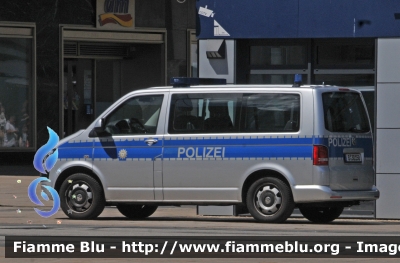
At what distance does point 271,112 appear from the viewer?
546 inches

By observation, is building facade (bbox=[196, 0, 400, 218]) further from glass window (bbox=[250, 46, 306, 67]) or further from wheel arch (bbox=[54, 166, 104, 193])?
wheel arch (bbox=[54, 166, 104, 193])

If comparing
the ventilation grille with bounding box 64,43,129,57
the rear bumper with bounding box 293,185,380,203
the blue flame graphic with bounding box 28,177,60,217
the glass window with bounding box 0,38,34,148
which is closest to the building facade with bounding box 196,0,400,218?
the rear bumper with bounding box 293,185,380,203

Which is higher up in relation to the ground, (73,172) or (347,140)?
(347,140)

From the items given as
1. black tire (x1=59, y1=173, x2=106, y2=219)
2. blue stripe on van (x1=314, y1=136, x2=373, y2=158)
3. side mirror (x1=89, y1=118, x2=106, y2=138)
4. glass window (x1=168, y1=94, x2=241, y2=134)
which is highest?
glass window (x1=168, y1=94, x2=241, y2=134)

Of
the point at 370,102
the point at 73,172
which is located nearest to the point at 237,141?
the point at 73,172

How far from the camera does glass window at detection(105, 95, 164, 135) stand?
1429 cm

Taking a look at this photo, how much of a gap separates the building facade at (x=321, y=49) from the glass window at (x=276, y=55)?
15 mm

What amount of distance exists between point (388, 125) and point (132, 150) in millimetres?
3914

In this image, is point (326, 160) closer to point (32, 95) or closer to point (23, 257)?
point (23, 257)

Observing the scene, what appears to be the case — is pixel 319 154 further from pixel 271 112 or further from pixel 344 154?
pixel 271 112

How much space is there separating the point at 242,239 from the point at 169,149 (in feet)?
10.8

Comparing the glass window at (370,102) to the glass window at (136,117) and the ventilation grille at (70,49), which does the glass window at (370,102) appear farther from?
the ventilation grille at (70,49)

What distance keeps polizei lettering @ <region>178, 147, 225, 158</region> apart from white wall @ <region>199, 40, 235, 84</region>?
2.56m

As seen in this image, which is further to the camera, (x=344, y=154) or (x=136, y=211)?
(x=136, y=211)
